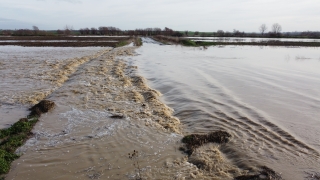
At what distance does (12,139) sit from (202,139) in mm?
5827

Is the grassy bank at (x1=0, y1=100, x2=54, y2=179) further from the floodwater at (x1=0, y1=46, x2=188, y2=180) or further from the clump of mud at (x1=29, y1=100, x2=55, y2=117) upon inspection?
the floodwater at (x1=0, y1=46, x2=188, y2=180)

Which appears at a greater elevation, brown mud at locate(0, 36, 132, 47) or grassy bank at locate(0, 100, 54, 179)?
brown mud at locate(0, 36, 132, 47)

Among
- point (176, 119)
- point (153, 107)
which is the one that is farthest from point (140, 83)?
point (176, 119)

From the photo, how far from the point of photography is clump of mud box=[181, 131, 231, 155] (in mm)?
7320

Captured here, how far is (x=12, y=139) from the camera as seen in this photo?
7375 mm

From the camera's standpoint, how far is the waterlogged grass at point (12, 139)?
6177 millimetres

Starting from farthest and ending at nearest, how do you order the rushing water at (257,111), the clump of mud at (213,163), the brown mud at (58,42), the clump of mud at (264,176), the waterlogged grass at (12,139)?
the brown mud at (58,42) → the rushing water at (257,111) → the waterlogged grass at (12,139) → the clump of mud at (213,163) → the clump of mud at (264,176)

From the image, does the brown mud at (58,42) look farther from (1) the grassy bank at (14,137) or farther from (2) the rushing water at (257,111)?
(1) the grassy bank at (14,137)

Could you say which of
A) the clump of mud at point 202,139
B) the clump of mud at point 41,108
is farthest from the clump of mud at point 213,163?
the clump of mud at point 41,108

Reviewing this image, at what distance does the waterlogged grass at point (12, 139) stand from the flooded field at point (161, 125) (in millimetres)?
203

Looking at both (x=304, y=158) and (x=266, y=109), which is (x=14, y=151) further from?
(x=266, y=109)

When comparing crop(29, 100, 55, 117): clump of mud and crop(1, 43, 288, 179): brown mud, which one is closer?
crop(1, 43, 288, 179): brown mud

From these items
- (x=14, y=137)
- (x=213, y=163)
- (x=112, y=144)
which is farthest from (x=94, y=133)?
(x=213, y=163)

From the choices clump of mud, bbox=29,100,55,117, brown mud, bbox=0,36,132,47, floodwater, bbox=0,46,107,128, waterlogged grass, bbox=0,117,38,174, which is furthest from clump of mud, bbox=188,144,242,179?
brown mud, bbox=0,36,132,47
